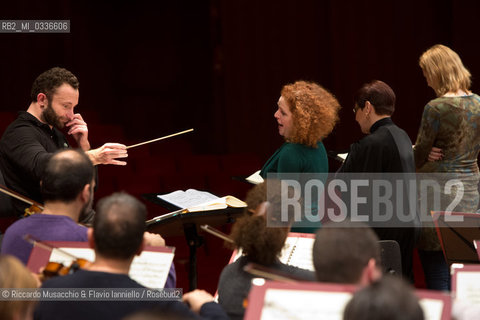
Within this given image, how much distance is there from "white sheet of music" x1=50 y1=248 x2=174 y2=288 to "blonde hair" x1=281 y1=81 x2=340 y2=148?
1238mm

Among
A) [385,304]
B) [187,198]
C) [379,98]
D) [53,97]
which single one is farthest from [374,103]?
[385,304]

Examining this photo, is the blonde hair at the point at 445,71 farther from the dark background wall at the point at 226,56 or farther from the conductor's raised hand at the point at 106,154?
the dark background wall at the point at 226,56

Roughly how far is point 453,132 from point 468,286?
148 centimetres

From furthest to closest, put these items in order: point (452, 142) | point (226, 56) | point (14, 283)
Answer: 1. point (226, 56)
2. point (452, 142)
3. point (14, 283)

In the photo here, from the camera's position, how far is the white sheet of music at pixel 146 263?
76.5 inches

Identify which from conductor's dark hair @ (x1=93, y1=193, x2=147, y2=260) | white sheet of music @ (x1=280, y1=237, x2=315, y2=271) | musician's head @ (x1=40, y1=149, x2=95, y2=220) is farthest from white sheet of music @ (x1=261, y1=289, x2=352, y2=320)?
musician's head @ (x1=40, y1=149, x2=95, y2=220)

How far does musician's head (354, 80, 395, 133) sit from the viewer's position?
3.13 m

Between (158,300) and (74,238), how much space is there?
1.72ft

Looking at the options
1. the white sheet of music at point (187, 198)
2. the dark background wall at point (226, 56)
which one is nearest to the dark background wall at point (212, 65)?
the dark background wall at point (226, 56)

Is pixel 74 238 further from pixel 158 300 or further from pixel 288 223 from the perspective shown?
pixel 288 223

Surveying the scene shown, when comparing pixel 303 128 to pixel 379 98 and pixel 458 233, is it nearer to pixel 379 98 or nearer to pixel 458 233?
pixel 379 98

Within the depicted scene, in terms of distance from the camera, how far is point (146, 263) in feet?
6.45

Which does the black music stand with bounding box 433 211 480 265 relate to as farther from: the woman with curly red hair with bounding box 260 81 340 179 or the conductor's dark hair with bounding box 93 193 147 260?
the conductor's dark hair with bounding box 93 193 147 260

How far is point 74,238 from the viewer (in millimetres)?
2129
